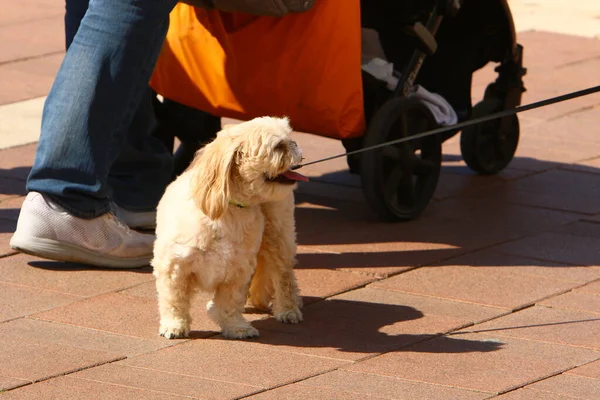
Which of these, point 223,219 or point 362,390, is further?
point 223,219

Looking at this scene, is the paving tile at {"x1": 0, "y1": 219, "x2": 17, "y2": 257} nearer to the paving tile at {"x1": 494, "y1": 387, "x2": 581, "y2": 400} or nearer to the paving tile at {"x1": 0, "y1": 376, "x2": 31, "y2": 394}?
the paving tile at {"x1": 0, "y1": 376, "x2": 31, "y2": 394}

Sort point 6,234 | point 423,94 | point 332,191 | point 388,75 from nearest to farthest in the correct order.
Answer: point 6,234 < point 388,75 < point 423,94 < point 332,191

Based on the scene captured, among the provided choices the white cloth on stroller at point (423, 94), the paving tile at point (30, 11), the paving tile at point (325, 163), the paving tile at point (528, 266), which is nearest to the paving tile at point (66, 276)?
the paving tile at point (528, 266)

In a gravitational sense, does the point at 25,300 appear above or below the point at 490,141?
below

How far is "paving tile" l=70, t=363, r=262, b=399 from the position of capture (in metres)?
3.78

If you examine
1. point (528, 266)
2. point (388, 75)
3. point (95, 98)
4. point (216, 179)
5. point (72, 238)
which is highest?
point (388, 75)

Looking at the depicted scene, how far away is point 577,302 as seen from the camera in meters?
4.79

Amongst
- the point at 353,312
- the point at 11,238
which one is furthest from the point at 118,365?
the point at 11,238

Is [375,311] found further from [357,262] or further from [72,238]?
[72,238]

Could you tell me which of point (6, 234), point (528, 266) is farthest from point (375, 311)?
point (6, 234)

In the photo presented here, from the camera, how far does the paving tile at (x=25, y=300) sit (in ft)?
14.9

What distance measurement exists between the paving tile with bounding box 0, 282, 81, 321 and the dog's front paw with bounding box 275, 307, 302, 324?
2.67 ft

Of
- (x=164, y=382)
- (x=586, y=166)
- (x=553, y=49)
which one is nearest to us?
(x=164, y=382)

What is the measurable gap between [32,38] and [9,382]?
639 centimetres
